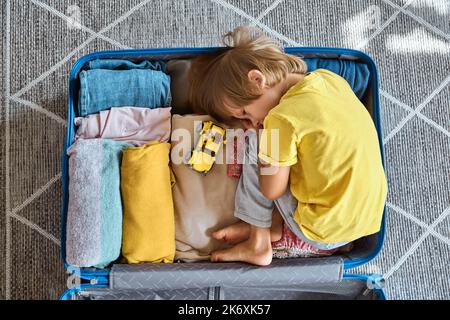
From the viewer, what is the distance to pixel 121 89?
45.4 inches

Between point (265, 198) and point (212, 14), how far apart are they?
1.85 ft

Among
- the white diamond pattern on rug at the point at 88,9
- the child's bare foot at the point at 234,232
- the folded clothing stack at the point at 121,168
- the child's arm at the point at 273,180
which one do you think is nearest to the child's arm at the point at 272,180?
the child's arm at the point at 273,180

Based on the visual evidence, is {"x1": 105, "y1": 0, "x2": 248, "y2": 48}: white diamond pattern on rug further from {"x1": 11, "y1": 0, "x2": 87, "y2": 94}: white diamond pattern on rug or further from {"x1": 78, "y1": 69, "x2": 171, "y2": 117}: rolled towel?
{"x1": 78, "y1": 69, "x2": 171, "y2": 117}: rolled towel

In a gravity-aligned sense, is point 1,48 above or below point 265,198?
above

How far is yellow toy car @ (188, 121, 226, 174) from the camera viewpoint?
1144mm

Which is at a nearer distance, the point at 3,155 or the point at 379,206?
the point at 379,206

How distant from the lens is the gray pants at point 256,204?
1102mm

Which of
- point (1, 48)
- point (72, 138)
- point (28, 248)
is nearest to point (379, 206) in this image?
point (72, 138)

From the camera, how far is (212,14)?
1.39 meters

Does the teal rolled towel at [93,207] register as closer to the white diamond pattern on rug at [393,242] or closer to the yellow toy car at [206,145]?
the yellow toy car at [206,145]
